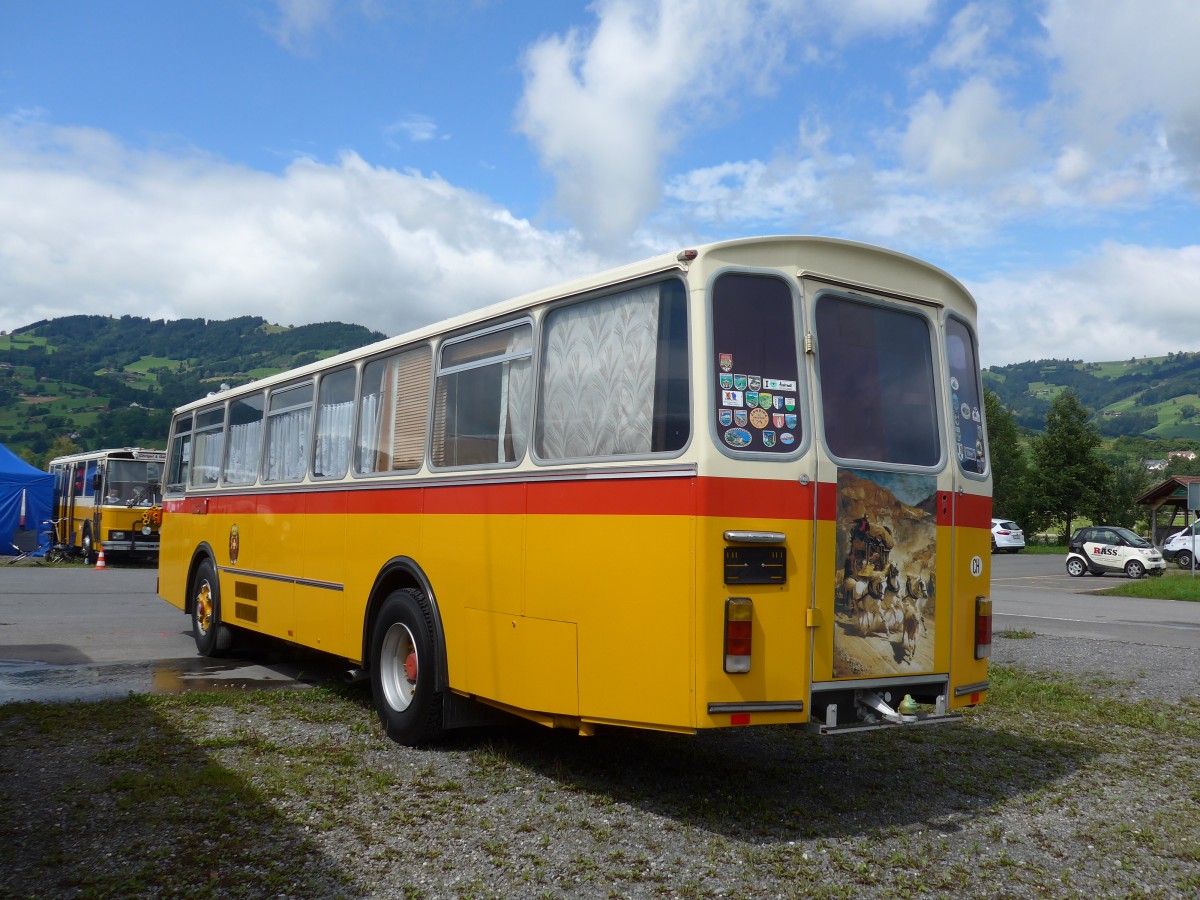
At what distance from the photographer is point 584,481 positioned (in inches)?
224

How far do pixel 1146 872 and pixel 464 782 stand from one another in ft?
11.9

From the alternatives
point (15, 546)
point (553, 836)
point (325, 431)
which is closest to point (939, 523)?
point (553, 836)

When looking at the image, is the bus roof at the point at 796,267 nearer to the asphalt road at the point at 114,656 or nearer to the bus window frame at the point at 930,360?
the bus window frame at the point at 930,360

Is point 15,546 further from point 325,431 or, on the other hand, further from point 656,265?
point 656,265

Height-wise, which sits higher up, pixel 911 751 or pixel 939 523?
pixel 939 523

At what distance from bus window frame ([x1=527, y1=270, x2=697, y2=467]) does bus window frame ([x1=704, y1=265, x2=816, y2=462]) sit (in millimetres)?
89

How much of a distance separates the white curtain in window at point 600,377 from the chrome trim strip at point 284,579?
311 centimetres

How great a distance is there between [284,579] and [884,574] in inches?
225

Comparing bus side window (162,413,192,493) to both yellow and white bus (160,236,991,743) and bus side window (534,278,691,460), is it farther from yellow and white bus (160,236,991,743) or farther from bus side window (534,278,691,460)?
bus side window (534,278,691,460)

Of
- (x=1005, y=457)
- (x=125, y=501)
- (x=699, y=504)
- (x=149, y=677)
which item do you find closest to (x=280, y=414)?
(x=149, y=677)

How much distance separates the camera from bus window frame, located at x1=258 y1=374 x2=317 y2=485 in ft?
30.2

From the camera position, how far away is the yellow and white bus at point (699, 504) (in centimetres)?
523

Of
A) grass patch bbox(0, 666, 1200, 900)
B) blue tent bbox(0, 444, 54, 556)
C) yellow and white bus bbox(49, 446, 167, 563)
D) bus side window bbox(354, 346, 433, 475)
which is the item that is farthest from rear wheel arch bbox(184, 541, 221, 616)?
blue tent bbox(0, 444, 54, 556)

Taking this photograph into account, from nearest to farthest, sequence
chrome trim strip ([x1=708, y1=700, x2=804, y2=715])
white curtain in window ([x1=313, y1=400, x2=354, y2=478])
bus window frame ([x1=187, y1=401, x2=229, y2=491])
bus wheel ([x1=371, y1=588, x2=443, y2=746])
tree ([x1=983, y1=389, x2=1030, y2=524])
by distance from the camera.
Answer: chrome trim strip ([x1=708, y1=700, x2=804, y2=715])
bus wheel ([x1=371, y1=588, x2=443, y2=746])
white curtain in window ([x1=313, y1=400, x2=354, y2=478])
bus window frame ([x1=187, y1=401, x2=229, y2=491])
tree ([x1=983, y1=389, x2=1030, y2=524])
